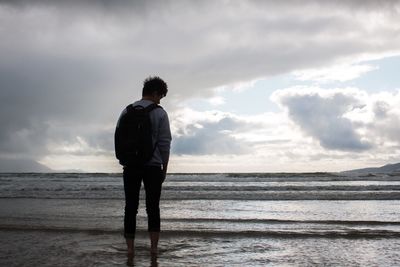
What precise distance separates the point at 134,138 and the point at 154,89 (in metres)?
0.63

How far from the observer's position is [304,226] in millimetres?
7598

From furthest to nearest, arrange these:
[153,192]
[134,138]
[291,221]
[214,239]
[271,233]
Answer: [291,221], [271,233], [214,239], [153,192], [134,138]

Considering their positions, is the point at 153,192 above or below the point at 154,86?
below

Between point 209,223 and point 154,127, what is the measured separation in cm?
403

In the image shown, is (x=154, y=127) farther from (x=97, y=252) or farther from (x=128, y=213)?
Answer: (x=97, y=252)

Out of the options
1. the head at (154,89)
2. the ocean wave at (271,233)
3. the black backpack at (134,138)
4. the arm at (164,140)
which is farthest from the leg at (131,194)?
the ocean wave at (271,233)

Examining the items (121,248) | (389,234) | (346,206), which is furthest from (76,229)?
(346,206)

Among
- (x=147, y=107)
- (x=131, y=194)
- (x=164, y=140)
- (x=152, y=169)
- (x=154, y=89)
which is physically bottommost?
(x=131, y=194)

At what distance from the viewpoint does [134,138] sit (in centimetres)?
443

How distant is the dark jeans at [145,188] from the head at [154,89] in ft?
2.67

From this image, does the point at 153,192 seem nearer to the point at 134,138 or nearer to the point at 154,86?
the point at 134,138

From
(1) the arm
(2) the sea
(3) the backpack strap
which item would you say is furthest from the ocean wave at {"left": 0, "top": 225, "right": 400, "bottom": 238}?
(3) the backpack strap

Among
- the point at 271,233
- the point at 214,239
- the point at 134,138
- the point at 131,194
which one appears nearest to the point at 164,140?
the point at 134,138

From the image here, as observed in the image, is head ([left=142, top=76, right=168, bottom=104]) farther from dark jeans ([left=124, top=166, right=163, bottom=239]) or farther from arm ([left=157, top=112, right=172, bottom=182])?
dark jeans ([left=124, top=166, right=163, bottom=239])
